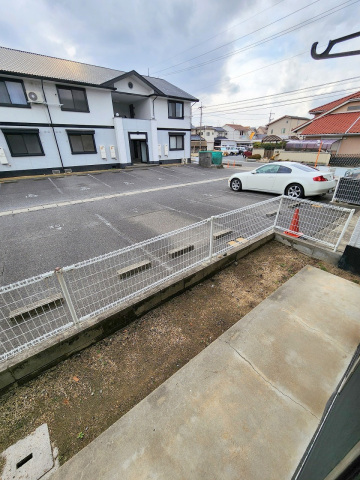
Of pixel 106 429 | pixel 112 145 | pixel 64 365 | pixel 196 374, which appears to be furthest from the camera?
pixel 112 145

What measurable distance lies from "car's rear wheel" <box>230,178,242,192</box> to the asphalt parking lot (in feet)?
1.51

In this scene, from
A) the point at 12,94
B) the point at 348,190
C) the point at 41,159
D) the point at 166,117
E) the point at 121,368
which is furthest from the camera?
the point at 166,117

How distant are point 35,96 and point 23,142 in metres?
2.67

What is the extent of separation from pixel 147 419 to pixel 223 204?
22.3ft

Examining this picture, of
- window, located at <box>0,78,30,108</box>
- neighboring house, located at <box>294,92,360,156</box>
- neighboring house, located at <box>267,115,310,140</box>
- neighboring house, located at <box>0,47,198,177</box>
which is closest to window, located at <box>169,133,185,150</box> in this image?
neighboring house, located at <box>0,47,198,177</box>

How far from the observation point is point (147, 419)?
1.69 meters

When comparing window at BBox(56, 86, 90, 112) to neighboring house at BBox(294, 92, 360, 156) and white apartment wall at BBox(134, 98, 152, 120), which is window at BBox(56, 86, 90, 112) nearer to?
white apartment wall at BBox(134, 98, 152, 120)

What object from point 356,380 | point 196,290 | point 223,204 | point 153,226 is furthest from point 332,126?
point 356,380

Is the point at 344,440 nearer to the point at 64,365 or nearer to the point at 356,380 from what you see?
the point at 356,380

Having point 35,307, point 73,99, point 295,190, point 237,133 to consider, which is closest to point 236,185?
point 295,190

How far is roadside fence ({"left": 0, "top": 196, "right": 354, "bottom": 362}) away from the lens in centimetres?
228

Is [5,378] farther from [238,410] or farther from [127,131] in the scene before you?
[127,131]

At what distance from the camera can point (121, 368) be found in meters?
2.13

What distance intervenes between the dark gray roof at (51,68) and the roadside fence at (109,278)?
1386 centimetres
